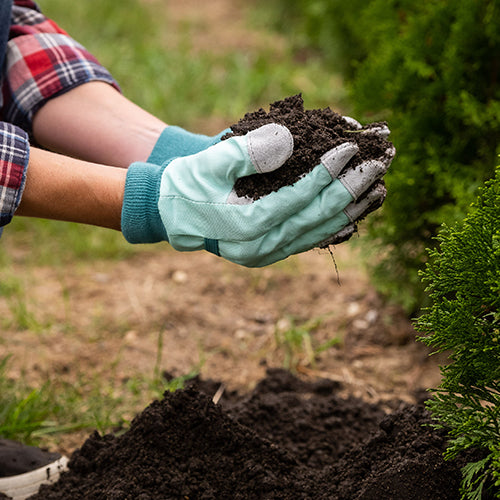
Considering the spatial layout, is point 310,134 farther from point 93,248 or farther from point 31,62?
point 93,248

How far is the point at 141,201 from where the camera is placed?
201 cm

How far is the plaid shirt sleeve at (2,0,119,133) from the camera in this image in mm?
2652

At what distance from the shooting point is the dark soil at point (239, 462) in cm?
187

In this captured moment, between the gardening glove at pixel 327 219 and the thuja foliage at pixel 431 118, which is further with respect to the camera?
the thuja foliage at pixel 431 118

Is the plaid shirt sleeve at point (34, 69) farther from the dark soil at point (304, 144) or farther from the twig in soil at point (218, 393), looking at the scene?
the twig in soil at point (218, 393)

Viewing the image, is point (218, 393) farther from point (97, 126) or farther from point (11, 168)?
point (11, 168)

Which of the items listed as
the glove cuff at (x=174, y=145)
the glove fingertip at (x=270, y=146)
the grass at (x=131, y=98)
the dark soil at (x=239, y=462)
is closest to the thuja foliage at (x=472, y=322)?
the dark soil at (x=239, y=462)

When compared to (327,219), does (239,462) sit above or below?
below

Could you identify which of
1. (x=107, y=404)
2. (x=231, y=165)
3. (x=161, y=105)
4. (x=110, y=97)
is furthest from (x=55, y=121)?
(x=161, y=105)

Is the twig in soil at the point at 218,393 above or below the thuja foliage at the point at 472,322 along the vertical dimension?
below

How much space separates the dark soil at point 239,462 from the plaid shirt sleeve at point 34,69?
139 cm

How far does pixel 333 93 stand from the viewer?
248 inches

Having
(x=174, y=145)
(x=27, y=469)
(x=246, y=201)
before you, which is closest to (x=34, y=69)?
(x=174, y=145)

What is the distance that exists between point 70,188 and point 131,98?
4.17 m
